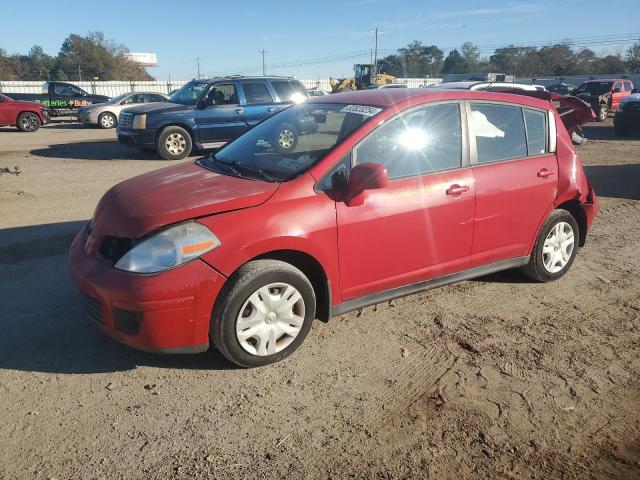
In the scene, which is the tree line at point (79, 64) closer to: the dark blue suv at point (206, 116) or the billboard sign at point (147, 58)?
the billboard sign at point (147, 58)

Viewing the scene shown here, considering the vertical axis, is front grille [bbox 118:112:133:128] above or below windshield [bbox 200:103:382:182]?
above

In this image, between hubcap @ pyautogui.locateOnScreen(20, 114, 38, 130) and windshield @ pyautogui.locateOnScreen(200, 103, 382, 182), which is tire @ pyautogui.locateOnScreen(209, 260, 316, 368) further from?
hubcap @ pyautogui.locateOnScreen(20, 114, 38, 130)

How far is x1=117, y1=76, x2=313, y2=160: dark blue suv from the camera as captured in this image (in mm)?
11836

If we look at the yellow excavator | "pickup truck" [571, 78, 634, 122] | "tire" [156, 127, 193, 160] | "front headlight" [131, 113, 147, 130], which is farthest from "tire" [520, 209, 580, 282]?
the yellow excavator

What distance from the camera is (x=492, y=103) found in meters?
4.29

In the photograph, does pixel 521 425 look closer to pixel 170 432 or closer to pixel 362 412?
pixel 362 412

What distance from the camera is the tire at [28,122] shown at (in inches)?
721

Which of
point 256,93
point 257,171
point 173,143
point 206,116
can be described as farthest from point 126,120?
point 257,171

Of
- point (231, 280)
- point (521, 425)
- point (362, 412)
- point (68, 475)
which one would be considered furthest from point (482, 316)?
point (68, 475)

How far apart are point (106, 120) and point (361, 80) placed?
86.1ft

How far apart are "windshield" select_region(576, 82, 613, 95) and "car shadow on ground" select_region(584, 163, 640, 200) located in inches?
548

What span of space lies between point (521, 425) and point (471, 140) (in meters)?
2.19

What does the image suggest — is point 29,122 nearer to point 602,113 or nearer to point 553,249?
point 553,249

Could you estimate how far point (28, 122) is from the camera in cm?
1861
